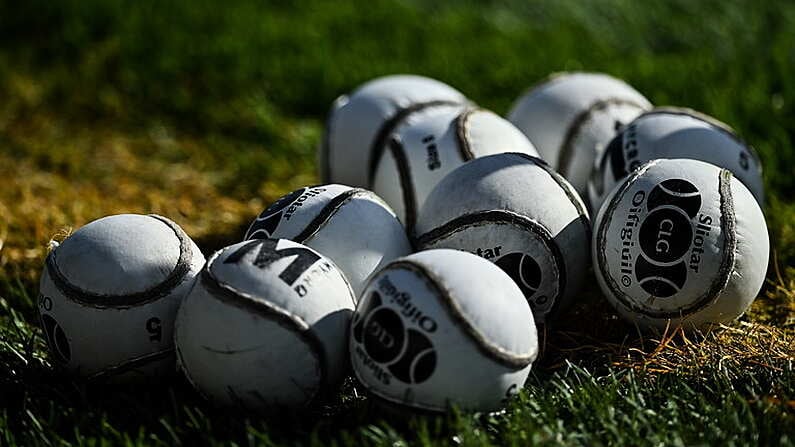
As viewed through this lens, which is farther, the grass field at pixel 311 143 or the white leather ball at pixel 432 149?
the white leather ball at pixel 432 149

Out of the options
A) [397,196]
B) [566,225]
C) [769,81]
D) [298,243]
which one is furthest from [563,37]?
[298,243]

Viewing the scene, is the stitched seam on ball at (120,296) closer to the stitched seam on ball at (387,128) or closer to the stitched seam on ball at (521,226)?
the stitched seam on ball at (521,226)

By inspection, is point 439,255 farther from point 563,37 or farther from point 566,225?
point 563,37

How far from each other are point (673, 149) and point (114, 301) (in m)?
3.25

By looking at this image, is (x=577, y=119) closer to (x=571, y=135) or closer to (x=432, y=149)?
(x=571, y=135)

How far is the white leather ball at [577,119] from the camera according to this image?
657cm

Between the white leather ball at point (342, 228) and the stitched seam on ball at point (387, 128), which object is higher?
the white leather ball at point (342, 228)

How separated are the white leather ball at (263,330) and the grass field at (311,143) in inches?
5.8

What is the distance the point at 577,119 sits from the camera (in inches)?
261

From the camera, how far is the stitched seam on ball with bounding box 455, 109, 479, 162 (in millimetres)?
5891

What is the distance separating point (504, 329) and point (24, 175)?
5.11m

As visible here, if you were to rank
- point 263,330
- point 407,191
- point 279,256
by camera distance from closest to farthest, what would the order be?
point 263,330 < point 279,256 < point 407,191

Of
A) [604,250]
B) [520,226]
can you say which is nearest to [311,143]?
[520,226]

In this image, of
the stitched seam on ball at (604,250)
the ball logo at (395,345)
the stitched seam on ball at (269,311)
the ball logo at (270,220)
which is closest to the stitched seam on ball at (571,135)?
the stitched seam on ball at (604,250)
